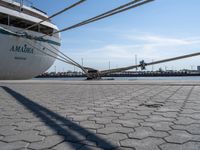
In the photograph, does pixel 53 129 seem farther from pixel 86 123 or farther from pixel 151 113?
pixel 151 113

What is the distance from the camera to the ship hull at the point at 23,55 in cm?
1294

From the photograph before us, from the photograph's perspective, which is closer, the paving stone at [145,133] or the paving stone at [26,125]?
the paving stone at [145,133]

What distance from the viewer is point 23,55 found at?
1405 cm

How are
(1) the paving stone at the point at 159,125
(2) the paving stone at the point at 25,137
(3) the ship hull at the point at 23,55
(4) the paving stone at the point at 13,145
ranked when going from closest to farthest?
(4) the paving stone at the point at 13,145
(2) the paving stone at the point at 25,137
(1) the paving stone at the point at 159,125
(3) the ship hull at the point at 23,55

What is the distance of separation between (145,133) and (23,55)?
42.9 feet

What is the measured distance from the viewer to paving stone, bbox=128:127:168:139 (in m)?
2.19

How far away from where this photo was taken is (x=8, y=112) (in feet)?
11.8

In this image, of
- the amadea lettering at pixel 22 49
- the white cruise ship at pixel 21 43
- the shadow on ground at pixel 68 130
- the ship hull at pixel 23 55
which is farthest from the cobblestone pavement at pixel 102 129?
the amadea lettering at pixel 22 49

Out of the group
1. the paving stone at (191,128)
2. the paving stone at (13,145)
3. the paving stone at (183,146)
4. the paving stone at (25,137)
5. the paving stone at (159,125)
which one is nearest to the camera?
the paving stone at (183,146)

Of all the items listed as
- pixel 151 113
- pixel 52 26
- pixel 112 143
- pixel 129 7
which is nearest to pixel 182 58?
pixel 129 7

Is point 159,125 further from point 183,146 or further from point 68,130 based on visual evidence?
point 68,130

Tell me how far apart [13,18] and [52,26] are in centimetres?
379

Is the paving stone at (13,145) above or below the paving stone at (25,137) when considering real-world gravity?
below

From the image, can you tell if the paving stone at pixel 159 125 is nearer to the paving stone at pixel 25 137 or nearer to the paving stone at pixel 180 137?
the paving stone at pixel 180 137
